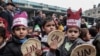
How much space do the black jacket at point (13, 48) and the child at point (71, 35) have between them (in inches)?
24.3

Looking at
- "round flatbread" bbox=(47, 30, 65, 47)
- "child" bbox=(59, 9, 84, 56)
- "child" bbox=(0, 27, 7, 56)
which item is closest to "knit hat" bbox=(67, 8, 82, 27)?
"child" bbox=(59, 9, 84, 56)

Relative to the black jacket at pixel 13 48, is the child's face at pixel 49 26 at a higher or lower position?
higher

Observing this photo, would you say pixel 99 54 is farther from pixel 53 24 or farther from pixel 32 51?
pixel 32 51

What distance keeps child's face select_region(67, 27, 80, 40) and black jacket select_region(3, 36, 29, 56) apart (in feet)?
2.32

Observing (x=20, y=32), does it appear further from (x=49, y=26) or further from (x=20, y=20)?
(x=49, y=26)

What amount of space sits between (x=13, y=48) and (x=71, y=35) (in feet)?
2.64

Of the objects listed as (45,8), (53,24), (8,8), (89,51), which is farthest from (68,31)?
(45,8)

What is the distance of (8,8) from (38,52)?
3.46 metres

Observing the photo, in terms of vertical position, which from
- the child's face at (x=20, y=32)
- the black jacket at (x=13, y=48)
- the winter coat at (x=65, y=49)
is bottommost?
the black jacket at (x=13, y=48)

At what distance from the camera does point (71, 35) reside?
3.95 metres

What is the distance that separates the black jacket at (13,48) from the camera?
4.07 m

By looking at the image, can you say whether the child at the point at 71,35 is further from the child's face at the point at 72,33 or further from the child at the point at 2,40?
the child at the point at 2,40

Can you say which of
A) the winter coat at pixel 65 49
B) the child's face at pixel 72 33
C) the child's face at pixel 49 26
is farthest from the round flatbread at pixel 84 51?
the child's face at pixel 49 26

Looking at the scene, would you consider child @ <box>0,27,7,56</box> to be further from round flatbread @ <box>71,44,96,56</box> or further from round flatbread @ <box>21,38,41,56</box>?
round flatbread @ <box>71,44,96,56</box>
